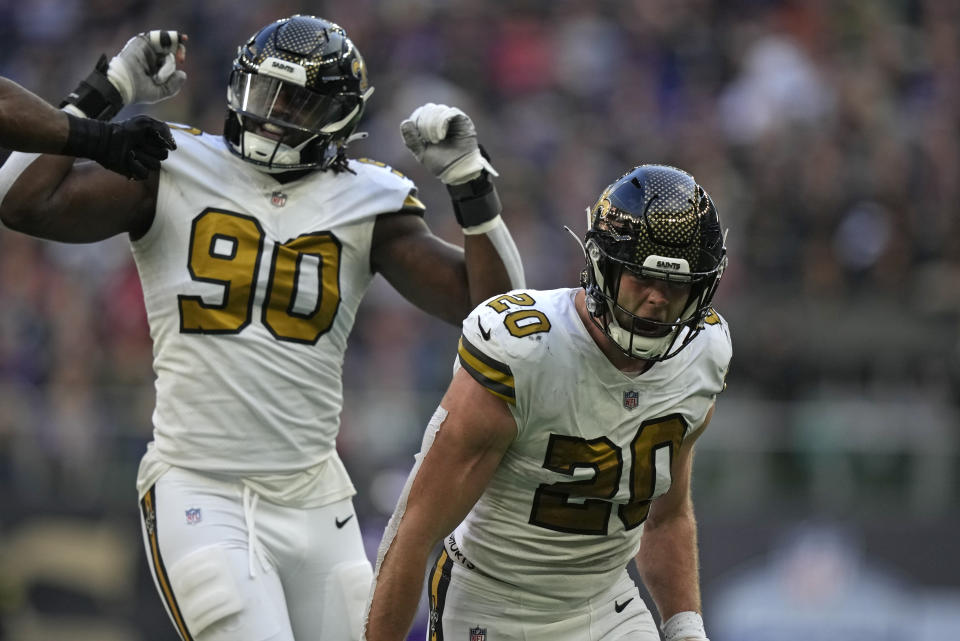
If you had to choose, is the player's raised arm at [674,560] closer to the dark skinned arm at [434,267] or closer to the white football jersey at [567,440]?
the white football jersey at [567,440]

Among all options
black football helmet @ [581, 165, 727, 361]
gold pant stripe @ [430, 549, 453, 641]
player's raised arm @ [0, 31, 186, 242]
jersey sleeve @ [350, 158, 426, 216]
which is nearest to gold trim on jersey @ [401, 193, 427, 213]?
jersey sleeve @ [350, 158, 426, 216]

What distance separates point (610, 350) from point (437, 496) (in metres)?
0.59

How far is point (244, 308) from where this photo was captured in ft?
14.2

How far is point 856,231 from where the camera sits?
10125 millimetres

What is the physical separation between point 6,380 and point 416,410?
9.77 ft

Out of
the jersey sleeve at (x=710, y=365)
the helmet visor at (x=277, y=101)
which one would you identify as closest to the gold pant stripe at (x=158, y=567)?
the helmet visor at (x=277, y=101)

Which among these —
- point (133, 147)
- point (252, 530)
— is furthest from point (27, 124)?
point (252, 530)

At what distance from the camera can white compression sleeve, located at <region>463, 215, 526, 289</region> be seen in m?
4.54

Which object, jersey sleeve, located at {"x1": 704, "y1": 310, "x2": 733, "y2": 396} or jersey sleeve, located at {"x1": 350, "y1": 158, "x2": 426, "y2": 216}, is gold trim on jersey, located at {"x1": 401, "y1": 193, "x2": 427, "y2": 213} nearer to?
jersey sleeve, located at {"x1": 350, "y1": 158, "x2": 426, "y2": 216}

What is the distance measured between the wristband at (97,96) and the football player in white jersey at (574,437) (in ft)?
4.98

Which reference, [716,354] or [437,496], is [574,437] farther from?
[716,354]

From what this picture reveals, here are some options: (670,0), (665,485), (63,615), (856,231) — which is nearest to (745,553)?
(856,231)

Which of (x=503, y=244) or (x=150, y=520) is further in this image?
(x=503, y=244)

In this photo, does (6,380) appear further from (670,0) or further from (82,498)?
(670,0)
